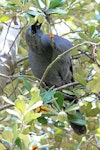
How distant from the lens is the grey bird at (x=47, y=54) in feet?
4.21

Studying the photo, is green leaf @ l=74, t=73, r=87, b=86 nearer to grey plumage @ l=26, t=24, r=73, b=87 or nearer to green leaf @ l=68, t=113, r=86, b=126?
green leaf @ l=68, t=113, r=86, b=126

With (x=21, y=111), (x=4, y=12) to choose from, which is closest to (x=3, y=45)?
(x=4, y=12)

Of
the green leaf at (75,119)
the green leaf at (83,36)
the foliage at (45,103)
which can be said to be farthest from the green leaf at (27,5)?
the green leaf at (75,119)

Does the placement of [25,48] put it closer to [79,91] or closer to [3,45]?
[3,45]

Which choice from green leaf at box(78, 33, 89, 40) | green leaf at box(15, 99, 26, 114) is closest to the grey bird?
green leaf at box(78, 33, 89, 40)

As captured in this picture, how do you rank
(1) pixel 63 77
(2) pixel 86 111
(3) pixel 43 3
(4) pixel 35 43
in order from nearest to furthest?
(3) pixel 43 3, (2) pixel 86 111, (4) pixel 35 43, (1) pixel 63 77

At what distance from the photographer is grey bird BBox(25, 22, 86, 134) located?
1.28 meters

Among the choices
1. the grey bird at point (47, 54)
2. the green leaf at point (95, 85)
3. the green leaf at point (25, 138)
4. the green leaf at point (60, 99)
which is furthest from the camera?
the grey bird at point (47, 54)

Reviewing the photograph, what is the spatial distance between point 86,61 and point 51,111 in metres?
0.52

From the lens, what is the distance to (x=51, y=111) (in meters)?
0.91

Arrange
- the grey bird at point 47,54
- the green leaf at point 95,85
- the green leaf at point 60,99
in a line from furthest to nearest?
the grey bird at point 47,54 < the green leaf at point 60,99 < the green leaf at point 95,85

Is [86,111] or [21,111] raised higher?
[21,111]

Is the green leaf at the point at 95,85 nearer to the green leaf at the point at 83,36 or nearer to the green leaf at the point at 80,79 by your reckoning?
the green leaf at the point at 80,79

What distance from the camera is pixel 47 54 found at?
1.34 metres
